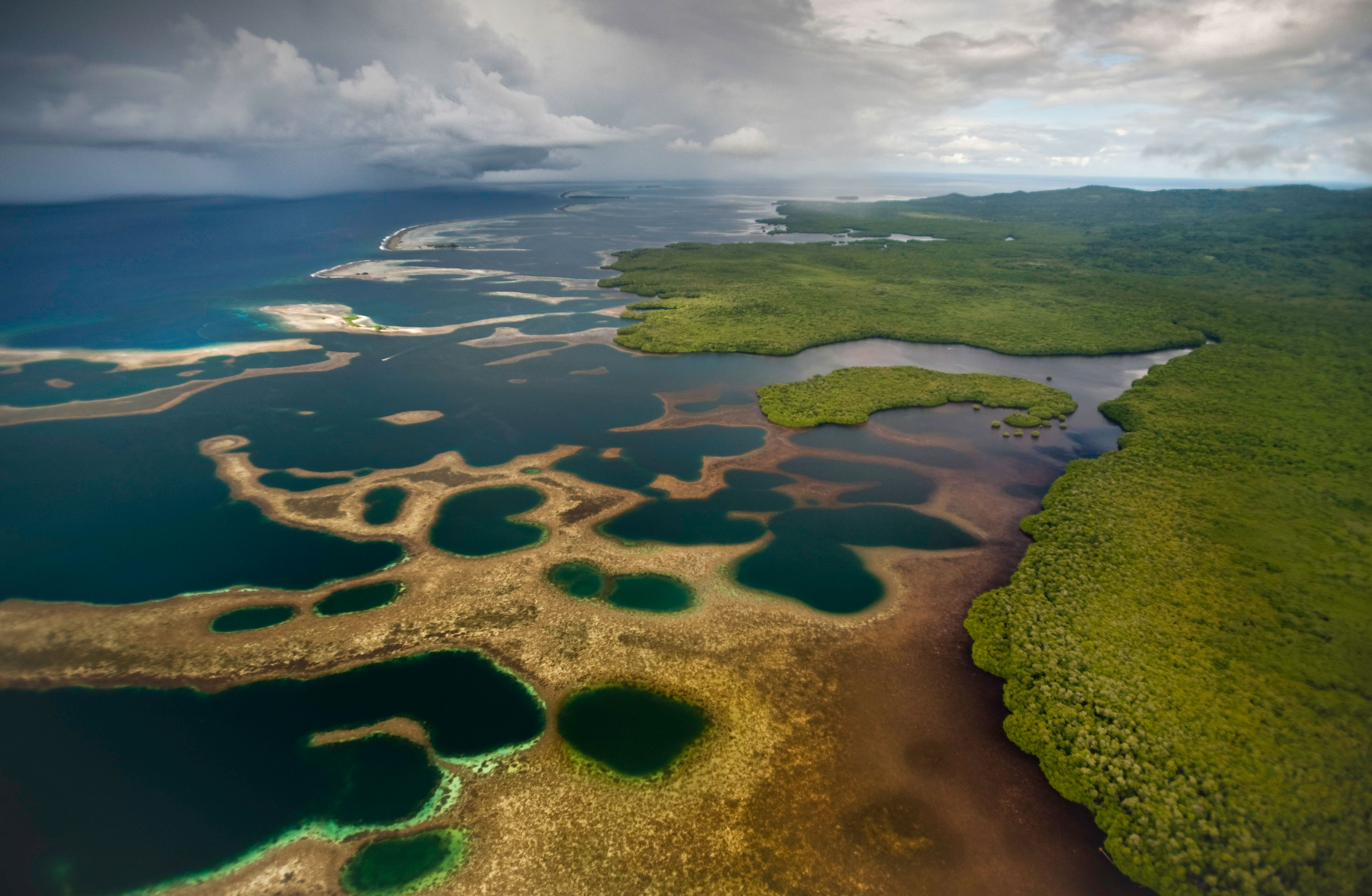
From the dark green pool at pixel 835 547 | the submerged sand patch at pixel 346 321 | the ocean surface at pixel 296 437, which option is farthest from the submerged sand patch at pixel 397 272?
the dark green pool at pixel 835 547

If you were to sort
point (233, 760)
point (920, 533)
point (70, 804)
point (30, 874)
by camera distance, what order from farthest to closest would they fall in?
point (920, 533) → point (233, 760) → point (70, 804) → point (30, 874)

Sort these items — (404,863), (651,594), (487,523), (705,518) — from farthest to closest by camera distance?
(705,518) < (487,523) < (651,594) < (404,863)

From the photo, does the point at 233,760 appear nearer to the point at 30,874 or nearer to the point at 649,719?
the point at 30,874

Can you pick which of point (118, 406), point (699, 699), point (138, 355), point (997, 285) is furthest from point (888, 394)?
point (138, 355)

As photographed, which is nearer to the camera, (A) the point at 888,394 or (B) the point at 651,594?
(B) the point at 651,594

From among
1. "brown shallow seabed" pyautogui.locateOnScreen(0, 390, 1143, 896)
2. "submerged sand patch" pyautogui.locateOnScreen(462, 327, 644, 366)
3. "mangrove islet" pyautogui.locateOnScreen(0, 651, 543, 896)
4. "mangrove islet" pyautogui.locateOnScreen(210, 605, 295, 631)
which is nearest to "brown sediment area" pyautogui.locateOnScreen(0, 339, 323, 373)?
"submerged sand patch" pyautogui.locateOnScreen(462, 327, 644, 366)

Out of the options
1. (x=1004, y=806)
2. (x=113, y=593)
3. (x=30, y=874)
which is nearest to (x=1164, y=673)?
(x=1004, y=806)

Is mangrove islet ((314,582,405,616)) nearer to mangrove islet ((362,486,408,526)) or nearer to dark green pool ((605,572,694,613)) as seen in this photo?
mangrove islet ((362,486,408,526))

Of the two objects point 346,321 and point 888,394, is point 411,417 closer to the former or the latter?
point 346,321
